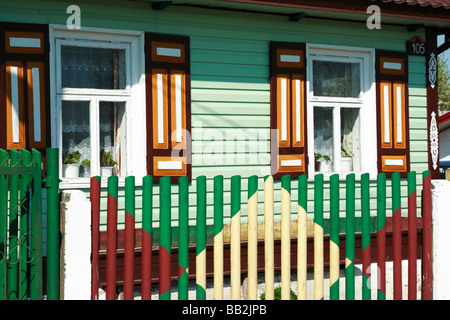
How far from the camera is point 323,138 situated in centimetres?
802

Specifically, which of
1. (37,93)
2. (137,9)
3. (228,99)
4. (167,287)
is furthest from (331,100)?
(167,287)

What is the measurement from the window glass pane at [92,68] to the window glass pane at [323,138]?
2.76 metres

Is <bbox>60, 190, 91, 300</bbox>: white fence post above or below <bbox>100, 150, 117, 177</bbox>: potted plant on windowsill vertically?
below

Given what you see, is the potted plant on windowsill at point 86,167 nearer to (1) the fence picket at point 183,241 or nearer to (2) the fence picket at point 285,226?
(1) the fence picket at point 183,241

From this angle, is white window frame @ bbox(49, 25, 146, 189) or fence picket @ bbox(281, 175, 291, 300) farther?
white window frame @ bbox(49, 25, 146, 189)

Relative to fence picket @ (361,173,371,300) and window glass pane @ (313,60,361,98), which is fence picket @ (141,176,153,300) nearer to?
fence picket @ (361,173,371,300)

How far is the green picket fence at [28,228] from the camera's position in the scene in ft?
11.2

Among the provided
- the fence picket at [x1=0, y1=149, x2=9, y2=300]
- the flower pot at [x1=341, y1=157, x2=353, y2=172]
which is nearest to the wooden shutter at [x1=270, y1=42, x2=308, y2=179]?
the flower pot at [x1=341, y1=157, x2=353, y2=172]

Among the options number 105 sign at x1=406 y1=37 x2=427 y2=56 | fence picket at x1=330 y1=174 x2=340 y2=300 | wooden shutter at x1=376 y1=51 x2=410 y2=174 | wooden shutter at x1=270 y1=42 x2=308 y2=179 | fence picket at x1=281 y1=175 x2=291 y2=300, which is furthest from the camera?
number 105 sign at x1=406 y1=37 x2=427 y2=56

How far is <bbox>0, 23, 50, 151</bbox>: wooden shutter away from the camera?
6035mm

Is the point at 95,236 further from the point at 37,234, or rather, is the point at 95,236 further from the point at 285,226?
the point at 285,226

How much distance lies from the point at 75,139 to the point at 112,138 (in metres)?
0.45

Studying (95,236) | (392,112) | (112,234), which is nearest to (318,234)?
(112,234)

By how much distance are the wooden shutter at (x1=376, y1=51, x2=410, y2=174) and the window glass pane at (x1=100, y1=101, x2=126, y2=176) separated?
11.7ft
